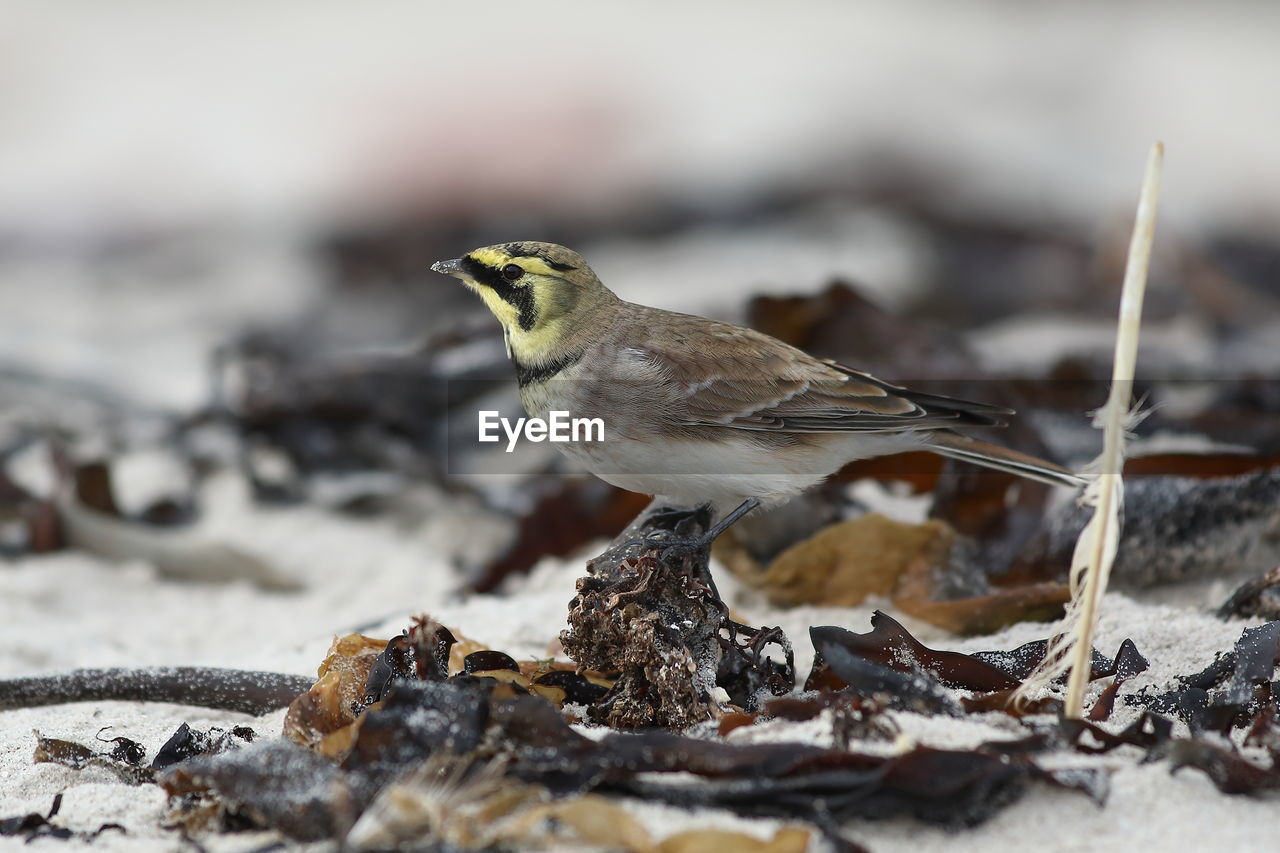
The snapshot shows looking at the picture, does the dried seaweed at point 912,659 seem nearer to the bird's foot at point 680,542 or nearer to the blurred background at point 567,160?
the bird's foot at point 680,542

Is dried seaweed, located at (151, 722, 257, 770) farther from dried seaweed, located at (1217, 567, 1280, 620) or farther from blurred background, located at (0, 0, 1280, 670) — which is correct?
dried seaweed, located at (1217, 567, 1280, 620)

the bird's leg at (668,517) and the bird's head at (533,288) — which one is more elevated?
the bird's head at (533,288)

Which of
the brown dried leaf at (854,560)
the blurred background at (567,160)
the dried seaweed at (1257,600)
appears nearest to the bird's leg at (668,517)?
the brown dried leaf at (854,560)

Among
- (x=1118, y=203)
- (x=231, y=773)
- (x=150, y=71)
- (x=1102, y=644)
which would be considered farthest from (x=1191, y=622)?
(x=150, y=71)

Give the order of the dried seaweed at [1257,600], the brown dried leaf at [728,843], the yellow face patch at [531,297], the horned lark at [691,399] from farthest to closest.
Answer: the yellow face patch at [531,297] < the horned lark at [691,399] < the dried seaweed at [1257,600] < the brown dried leaf at [728,843]

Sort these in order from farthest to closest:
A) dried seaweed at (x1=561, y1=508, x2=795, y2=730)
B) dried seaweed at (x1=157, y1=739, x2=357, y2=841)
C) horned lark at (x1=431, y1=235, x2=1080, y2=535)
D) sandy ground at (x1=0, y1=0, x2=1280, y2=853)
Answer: sandy ground at (x1=0, y1=0, x2=1280, y2=853), horned lark at (x1=431, y1=235, x2=1080, y2=535), dried seaweed at (x1=561, y1=508, x2=795, y2=730), dried seaweed at (x1=157, y1=739, x2=357, y2=841)

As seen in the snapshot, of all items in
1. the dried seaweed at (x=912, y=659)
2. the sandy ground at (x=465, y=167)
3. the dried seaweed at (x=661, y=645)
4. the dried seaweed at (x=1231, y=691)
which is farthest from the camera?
the sandy ground at (x=465, y=167)

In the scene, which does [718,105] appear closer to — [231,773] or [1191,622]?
[1191,622]

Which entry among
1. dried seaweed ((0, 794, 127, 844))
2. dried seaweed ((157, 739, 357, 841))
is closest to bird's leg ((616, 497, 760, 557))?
dried seaweed ((157, 739, 357, 841))

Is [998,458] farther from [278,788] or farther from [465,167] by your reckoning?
[465,167]
